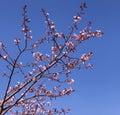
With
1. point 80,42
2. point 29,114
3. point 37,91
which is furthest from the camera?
point 29,114

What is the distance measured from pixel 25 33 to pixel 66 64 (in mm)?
2275

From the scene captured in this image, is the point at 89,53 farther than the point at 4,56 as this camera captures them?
Yes

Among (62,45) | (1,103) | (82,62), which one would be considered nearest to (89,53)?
(82,62)

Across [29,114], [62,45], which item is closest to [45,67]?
[62,45]

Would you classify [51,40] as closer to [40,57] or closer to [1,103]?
[40,57]

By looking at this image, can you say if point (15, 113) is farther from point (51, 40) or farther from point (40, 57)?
point (51, 40)

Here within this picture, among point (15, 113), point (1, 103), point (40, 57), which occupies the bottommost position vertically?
point (1, 103)

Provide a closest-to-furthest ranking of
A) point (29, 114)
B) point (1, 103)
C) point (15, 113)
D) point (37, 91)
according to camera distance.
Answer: point (1, 103)
point (37, 91)
point (29, 114)
point (15, 113)

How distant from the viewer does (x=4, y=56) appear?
13750 mm

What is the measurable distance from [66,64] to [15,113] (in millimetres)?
7197

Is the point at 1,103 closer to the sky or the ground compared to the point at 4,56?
closer to the ground

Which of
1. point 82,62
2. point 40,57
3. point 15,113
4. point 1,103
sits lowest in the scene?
point 1,103

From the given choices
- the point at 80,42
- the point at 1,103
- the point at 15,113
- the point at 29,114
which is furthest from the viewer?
the point at 15,113

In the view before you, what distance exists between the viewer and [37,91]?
15.5m
